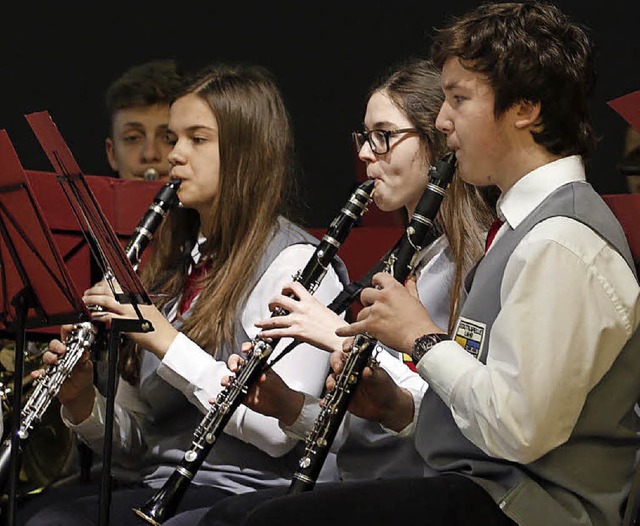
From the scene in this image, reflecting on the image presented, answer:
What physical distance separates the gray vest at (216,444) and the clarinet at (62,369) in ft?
0.60

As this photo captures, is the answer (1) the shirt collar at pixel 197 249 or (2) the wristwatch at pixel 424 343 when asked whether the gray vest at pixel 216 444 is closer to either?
(1) the shirt collar at pixel 197 249

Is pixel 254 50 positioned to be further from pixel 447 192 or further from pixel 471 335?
pixel 471 335

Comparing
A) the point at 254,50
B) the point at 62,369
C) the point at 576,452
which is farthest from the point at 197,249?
the point at 254,50

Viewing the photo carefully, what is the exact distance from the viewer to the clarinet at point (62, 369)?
87.2 inches

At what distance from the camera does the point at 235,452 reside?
7.43 ft

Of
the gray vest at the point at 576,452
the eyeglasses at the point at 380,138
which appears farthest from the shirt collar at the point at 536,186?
the eyeglasses at the point at 380,138

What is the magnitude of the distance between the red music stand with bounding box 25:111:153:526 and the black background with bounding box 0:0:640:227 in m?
1.53

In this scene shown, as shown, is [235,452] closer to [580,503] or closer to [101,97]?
[580,503]

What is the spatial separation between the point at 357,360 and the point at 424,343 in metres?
0.25

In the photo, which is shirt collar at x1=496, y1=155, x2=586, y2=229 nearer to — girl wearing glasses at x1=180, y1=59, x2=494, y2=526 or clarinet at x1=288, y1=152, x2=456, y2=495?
clarinet at x1=288, y1=152, x2=456, y2=495

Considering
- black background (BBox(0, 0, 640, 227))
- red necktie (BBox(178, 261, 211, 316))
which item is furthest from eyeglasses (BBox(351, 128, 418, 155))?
black background (BBox(0, 0, 640, 227))

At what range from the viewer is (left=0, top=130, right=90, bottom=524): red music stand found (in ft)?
5.82

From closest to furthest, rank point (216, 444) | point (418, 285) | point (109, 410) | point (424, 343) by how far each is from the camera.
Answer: point (424, 343) < point (109, 410) < point (418, 285) < point (216, 444)

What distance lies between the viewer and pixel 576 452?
5.20 ft
